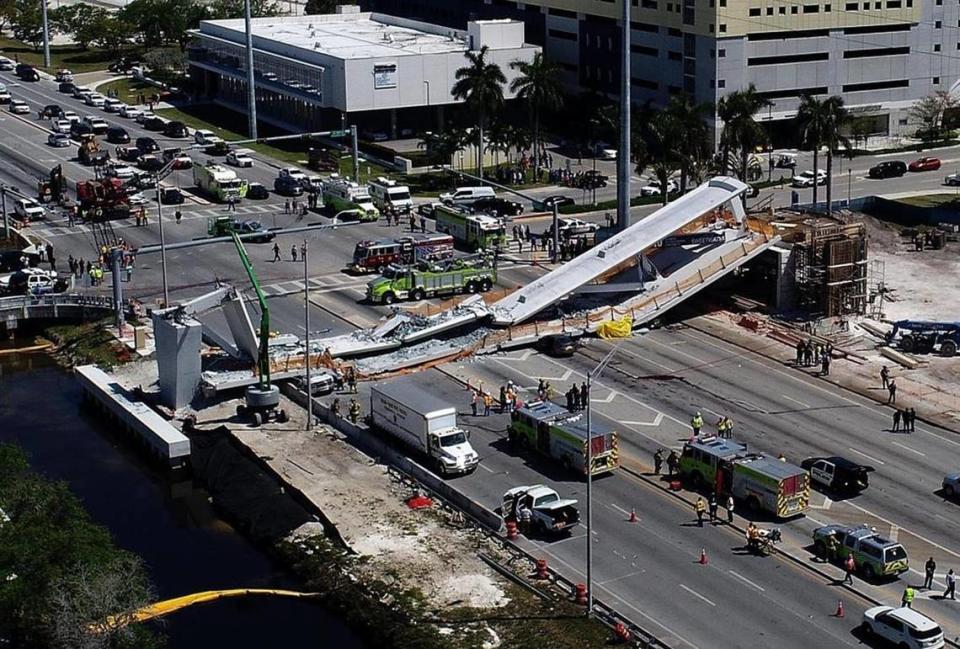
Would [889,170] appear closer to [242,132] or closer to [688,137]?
[688,137]

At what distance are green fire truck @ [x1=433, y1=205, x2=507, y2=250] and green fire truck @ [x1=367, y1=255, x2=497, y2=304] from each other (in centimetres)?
1025

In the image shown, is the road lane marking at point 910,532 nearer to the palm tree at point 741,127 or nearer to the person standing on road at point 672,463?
the person standing on road at point 672,463

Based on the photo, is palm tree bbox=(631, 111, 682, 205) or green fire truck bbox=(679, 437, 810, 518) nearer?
green fire truck bbox=(679, 437, 810, 518)

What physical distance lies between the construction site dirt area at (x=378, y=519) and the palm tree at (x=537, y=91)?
212ft

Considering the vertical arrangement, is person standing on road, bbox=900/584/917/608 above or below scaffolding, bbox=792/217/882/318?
below

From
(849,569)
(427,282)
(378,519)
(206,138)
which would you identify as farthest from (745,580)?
(206,138)

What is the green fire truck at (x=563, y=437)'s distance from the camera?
→ 71188 millimetres

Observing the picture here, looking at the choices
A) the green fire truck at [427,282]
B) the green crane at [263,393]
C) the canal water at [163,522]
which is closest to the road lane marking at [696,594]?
the canal water at [163,522]

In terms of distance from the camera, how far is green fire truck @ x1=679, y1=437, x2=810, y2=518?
218 ft

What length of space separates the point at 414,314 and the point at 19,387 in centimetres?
2341

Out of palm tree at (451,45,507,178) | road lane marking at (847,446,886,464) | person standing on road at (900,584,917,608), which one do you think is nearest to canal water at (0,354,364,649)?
person standing on road at (900,584,917,608)

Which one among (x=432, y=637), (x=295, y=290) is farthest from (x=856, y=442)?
(x=295, y=290)

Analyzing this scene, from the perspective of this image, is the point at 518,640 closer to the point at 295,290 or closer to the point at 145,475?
the point at 145,475

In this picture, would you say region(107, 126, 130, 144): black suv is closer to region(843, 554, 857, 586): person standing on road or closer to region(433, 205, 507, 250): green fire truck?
region(433, 205, 507, 250): green fire truck
